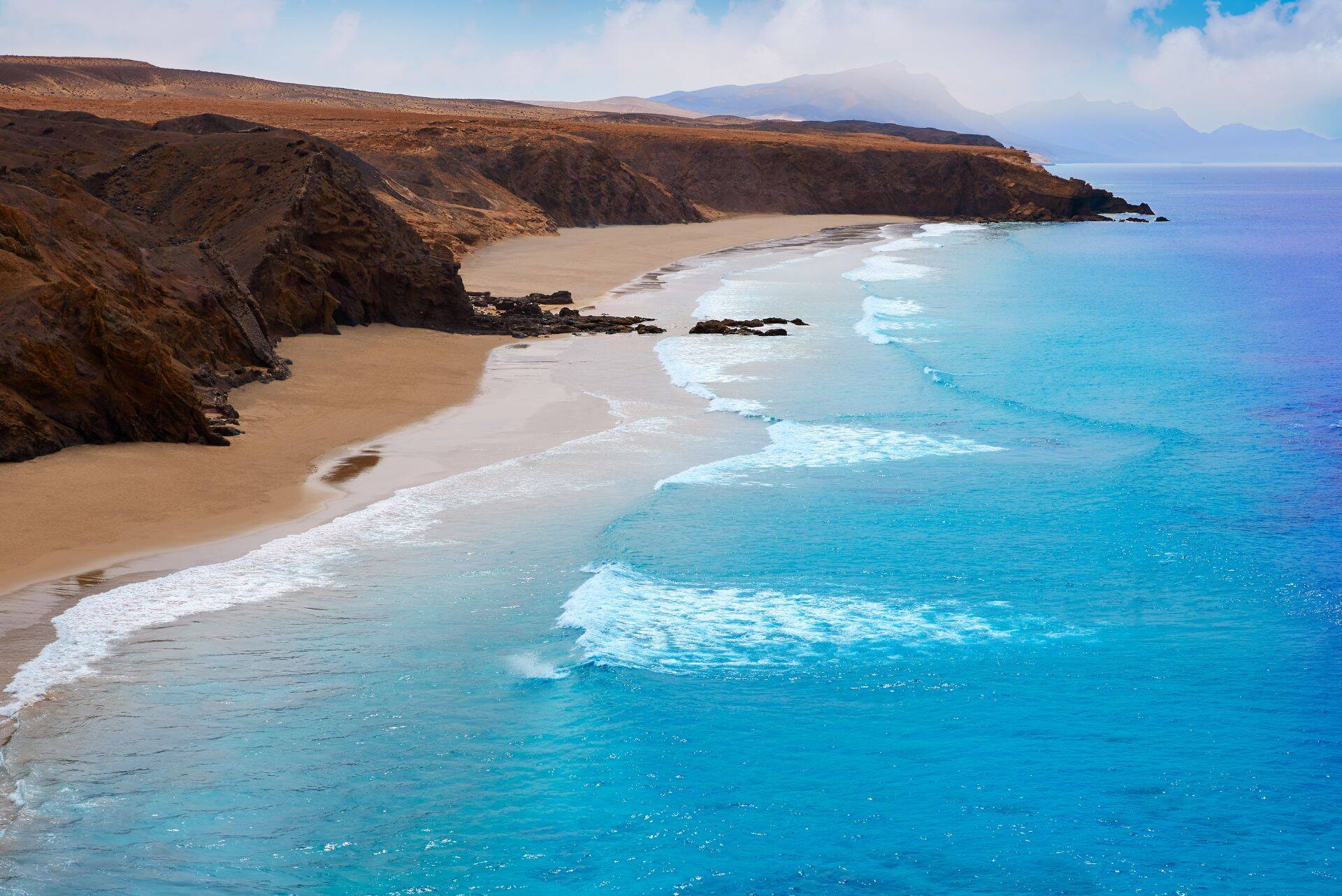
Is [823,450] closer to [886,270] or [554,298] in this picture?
[554,298]

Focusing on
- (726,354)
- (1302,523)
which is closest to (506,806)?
(1302,523)

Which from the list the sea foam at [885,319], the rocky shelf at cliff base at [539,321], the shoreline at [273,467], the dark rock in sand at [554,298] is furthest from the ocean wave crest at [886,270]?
the shoreline at [273,467]

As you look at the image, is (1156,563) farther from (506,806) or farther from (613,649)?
(506,806)

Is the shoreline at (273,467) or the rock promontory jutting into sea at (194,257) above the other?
the rock promontory jutting into sea at (194,257)

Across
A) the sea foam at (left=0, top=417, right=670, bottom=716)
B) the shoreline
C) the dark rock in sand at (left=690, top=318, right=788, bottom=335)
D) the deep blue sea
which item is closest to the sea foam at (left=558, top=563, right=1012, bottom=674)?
the deep blue sea

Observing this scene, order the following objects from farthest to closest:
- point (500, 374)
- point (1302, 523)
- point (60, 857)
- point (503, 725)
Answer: point (500, 374)
point (1302, 523)
point (503, 725)
point (60, 857)

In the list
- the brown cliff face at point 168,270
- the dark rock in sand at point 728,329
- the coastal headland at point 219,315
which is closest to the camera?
the coastal headland at point 219,315

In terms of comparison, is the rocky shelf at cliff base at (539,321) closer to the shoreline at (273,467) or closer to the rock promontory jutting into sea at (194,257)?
the rock promontory jutting into sea at (194,257)
